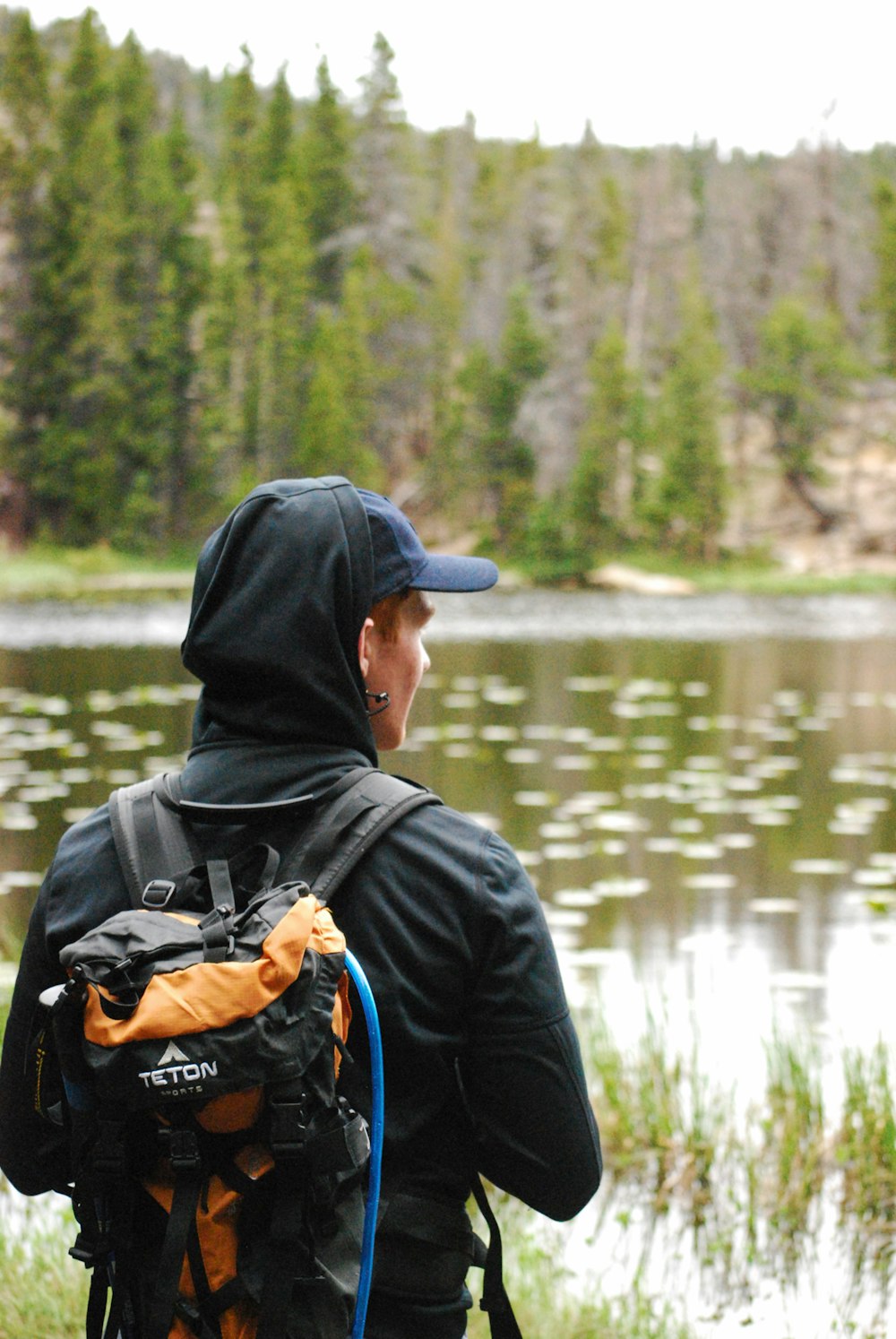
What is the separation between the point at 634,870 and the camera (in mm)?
8820

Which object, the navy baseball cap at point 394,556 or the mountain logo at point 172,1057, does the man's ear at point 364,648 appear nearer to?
the navy baseball cap at point 394,556

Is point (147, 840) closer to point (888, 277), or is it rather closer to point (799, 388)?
point (799, 388)

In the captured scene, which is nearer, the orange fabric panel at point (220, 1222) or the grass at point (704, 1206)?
the orange fabric panel at point (220, 1222)

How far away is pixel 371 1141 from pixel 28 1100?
18.6 inches

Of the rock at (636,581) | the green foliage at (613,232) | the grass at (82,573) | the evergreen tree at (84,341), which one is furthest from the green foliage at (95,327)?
the green foliage at (613,232)

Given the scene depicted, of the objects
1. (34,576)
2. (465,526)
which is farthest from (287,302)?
(34,576)

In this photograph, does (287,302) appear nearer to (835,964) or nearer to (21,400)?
(21,400)

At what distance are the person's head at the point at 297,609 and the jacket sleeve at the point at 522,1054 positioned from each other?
254 millimetres

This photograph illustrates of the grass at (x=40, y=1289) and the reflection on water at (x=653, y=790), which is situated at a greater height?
the grass at (x=40, y=1289)

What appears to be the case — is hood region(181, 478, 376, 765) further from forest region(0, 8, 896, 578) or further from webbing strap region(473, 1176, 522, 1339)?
forest region(0, 8, 896, 578)

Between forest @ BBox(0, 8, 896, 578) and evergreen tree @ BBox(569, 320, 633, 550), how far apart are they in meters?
0.11

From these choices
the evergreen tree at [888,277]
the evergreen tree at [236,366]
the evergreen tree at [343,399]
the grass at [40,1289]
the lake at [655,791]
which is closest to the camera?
the grass at [40,1289]

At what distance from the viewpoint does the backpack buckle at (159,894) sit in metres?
1.58

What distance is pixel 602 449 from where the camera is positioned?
174ft
